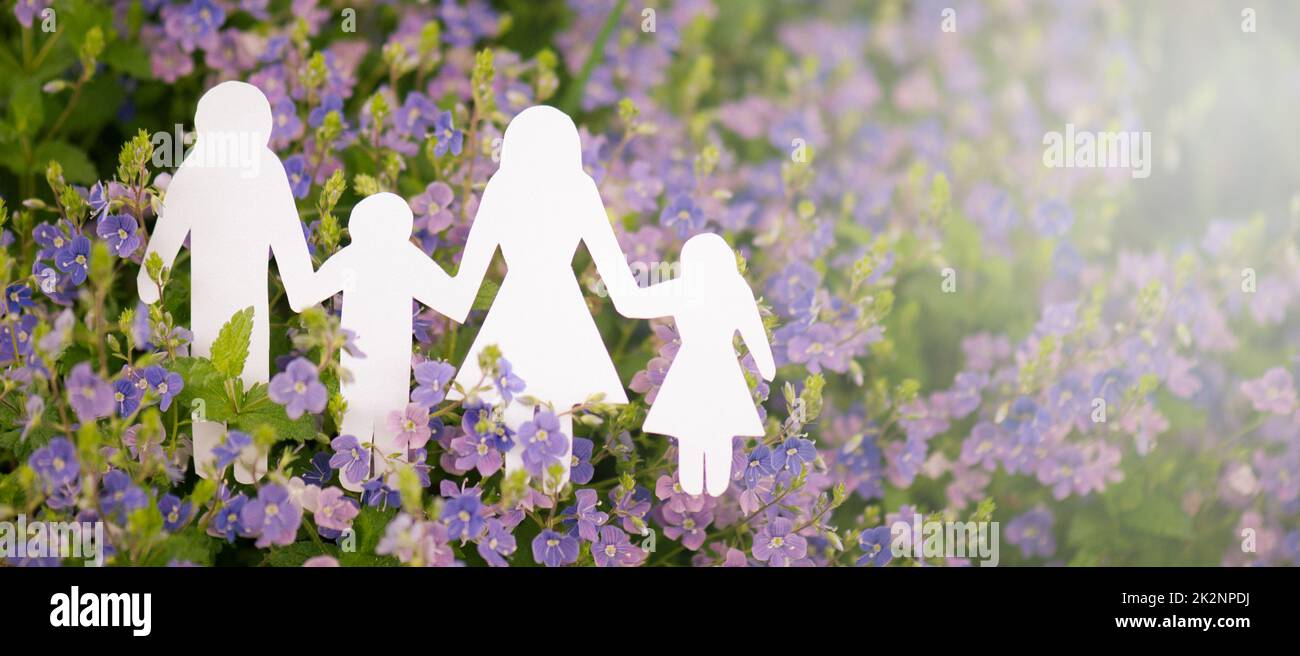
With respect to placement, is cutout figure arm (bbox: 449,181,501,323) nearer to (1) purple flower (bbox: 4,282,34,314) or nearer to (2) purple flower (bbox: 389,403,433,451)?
(2) purple flower (bbox: 389,403,433,451)

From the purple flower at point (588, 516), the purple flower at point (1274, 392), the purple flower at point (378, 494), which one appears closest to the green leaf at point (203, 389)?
the purple flower at point (378, 494)

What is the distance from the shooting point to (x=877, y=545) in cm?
205

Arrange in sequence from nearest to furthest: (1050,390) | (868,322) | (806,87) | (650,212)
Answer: (868,322)
(1050,390)
(650,212)
(806,87)

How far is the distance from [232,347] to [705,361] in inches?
33.0

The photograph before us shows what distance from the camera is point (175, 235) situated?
1.95 metres

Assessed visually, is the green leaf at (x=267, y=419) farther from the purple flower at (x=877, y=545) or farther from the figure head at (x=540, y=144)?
the purple flower at (x=877, y=545)

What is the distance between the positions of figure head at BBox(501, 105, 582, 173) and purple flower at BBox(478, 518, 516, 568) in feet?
2.13

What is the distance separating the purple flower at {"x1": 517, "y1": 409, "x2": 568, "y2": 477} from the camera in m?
1.84

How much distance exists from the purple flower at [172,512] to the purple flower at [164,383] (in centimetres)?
15

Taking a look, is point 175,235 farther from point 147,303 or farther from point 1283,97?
point 1283,97

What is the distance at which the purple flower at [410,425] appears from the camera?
1.87 meters

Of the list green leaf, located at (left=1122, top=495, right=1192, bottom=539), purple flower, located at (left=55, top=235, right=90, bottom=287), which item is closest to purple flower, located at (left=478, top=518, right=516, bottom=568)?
purple flower, located at (left=55, top=235, right=90, bottom=287)
